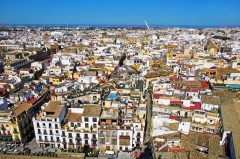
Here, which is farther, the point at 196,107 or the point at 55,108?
the point at 196,107

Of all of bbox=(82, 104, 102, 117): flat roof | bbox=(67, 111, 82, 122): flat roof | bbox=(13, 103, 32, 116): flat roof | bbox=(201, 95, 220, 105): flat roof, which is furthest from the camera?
bbox=(201, 95, 220, 105): flat roof

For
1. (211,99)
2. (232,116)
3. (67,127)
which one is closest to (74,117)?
(67,127)

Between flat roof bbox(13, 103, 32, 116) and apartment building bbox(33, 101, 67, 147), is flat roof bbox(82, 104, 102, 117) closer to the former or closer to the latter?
apartment building bbox(33, 101, 67, 147)

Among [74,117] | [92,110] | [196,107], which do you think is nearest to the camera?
[92,110]

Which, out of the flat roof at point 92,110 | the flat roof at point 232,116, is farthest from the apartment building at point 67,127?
the flat roof at point 232,116

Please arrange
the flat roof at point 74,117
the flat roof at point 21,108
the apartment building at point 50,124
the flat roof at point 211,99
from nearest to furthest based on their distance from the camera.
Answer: the apartment building at point 50,124
the flat roof at point 74,117
the flat roof at point 21,108
the flat roof at point 211,99

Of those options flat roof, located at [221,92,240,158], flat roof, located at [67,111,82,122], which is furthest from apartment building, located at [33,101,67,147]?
flat roof, located at [221,92,240,158]

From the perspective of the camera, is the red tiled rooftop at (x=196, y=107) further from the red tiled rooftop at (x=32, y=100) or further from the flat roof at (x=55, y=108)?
the red tiled rooftop at (x=32, y=100)

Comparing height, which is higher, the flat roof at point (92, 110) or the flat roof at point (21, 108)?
the flat roof at point (92, 110)

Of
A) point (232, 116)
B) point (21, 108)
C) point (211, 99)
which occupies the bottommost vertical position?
point (21, 108)

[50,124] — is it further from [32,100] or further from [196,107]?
[196,107]

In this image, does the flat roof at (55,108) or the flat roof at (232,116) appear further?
the flat roof at (55,108)
